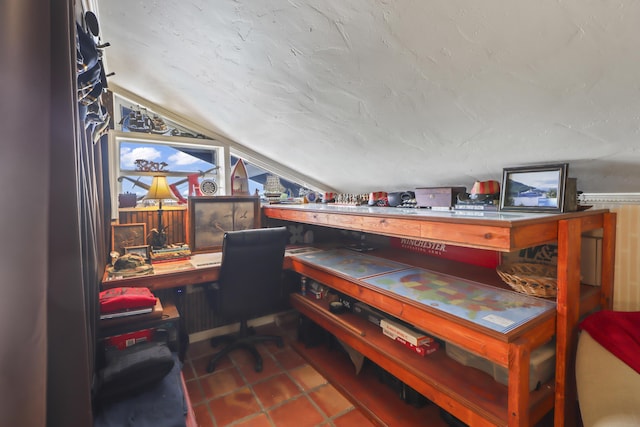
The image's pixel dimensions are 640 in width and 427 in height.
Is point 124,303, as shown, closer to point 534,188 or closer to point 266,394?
point 266,394

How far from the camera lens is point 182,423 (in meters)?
1.26

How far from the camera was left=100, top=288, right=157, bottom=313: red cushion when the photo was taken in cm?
171

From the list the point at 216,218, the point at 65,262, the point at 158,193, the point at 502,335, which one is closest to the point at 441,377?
the point at 502,335

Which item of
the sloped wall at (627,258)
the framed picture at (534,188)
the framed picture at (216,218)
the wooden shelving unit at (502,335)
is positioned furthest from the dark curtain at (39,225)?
the sloped wall at (627,258)

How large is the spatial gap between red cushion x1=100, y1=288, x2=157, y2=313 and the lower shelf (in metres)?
1.27

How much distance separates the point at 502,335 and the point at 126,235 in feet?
8.27

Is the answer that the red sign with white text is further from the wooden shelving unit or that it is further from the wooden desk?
the wooden desk

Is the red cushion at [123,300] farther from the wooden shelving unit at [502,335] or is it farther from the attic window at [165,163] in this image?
the wooden shelving unit at [502,335]

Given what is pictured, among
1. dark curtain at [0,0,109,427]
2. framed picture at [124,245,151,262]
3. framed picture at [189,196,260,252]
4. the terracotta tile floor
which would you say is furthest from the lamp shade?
dark curtain at [0,0,109,427]

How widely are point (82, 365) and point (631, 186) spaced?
7.94 feet

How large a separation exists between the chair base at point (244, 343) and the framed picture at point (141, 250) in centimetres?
89

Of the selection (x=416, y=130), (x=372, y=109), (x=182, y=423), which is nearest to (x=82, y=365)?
(x=182, y=423)

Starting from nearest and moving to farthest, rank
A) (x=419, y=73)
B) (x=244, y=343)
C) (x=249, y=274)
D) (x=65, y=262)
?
(x=65, y=262), (x=419, y=73), (x=249, y=274), (x=244, y=343)

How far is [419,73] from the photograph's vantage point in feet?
4.53
